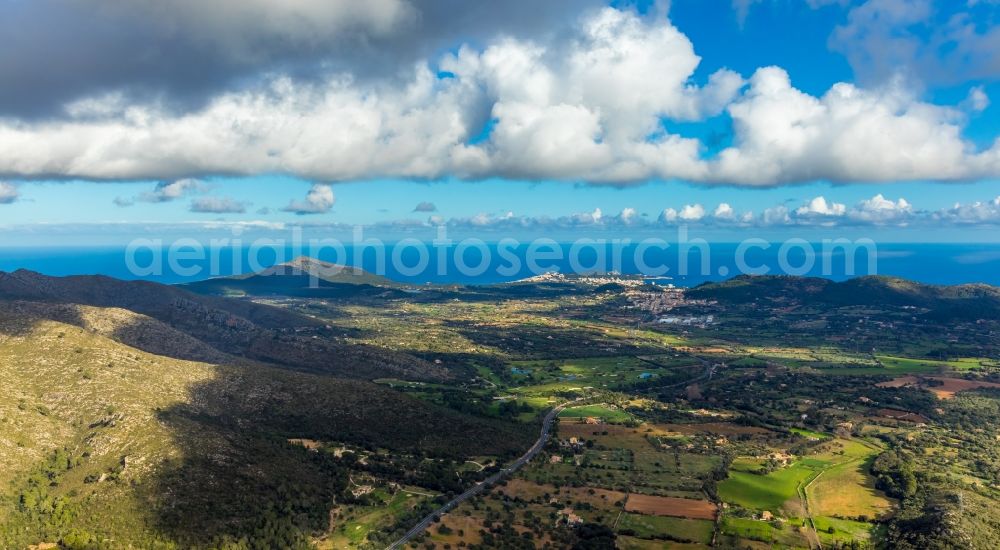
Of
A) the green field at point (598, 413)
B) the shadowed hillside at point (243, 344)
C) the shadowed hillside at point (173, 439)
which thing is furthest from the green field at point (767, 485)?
the shadowed hillside at point (243, 344)

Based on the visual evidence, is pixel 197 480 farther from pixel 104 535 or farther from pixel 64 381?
pixel 64 381

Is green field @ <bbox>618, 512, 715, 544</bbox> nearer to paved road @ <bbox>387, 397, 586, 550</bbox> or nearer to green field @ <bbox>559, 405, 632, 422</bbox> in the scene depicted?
paved road @ <bbox>387, 397, 586, 550</bbox>

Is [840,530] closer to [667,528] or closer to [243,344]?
[667,528]

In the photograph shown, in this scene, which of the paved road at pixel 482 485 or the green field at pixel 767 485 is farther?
the green field at pixel 767 485

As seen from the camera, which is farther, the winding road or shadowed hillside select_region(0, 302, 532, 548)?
the winding road

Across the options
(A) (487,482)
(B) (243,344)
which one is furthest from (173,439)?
(B) (243,344)

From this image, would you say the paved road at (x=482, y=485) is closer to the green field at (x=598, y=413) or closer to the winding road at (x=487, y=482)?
the winding road at (x=487, y=482)

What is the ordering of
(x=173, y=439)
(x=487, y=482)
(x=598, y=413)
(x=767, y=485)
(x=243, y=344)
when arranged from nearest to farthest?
1. (x=173, y=439)
2. (x=487, y=482)
3. (x=767, y=485)
4. (x=598, y=413)
5. (x=243, y=344)

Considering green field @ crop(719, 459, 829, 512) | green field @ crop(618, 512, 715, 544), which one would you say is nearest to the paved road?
green field @ crop(618, 512, 715, 544)

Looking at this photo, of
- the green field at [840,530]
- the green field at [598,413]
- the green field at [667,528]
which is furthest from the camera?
the green field at [598,413]
